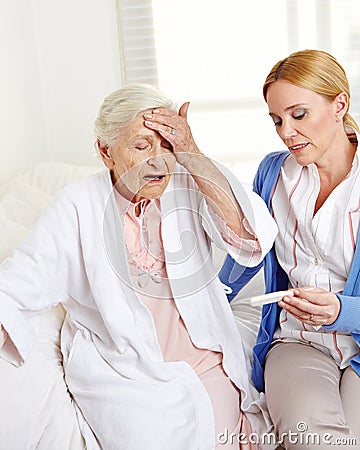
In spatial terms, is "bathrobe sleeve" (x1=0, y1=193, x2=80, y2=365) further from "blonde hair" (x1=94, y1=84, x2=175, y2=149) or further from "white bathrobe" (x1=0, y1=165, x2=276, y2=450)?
"blonde hair" (x1=94, y1=84, x2=175, y2=149)

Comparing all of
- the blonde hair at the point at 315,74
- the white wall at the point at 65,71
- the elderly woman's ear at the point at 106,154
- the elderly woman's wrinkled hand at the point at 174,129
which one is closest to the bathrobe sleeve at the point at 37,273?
the elderly woman's ear at the point at 106,154

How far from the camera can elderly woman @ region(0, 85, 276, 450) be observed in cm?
156

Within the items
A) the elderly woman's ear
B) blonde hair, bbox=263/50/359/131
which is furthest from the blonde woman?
the elderly woman's ear

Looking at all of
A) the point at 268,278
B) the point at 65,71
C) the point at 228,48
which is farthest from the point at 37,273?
the point at 228,48

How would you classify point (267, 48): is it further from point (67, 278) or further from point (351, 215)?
point (67, 278)

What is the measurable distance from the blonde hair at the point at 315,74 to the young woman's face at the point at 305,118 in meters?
0.01

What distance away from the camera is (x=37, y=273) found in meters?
1.58

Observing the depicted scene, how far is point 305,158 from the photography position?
1701 mm

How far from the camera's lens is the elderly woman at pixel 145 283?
1.56m

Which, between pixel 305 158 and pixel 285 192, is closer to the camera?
pixel 305 158

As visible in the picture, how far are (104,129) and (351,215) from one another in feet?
1.94

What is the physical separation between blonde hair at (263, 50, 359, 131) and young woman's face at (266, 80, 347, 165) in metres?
0.01

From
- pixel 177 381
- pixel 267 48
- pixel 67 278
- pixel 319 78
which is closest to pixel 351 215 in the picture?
pixel 319 78

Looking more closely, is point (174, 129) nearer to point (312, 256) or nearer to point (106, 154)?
point (106, 154)
